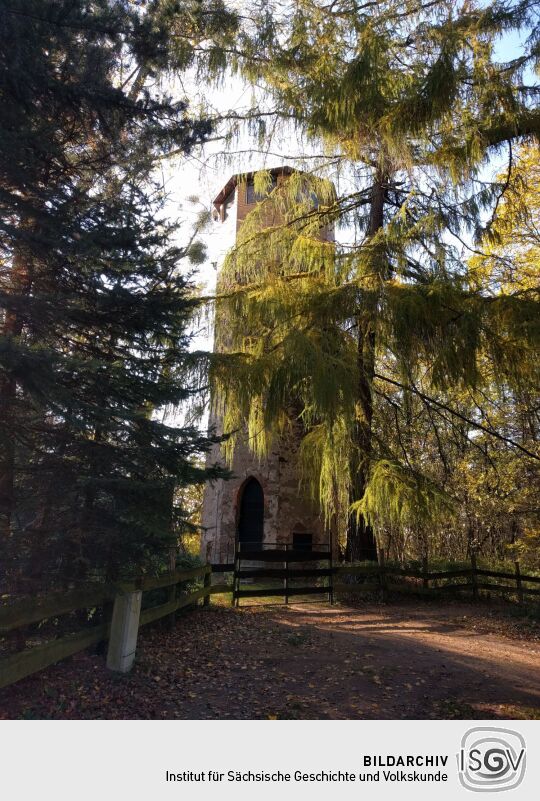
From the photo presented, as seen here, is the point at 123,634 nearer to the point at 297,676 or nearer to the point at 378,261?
the point at 297,676

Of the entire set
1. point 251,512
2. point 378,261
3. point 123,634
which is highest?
point 378,261

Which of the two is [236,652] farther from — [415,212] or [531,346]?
[415,212]

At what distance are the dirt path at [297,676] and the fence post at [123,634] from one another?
140 millimetres

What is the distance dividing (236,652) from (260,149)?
7.49 m

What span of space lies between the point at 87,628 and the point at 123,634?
40 cm

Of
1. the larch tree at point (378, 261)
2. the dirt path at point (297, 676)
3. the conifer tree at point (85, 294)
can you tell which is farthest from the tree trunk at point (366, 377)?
the conifer tree at point (85, 294)

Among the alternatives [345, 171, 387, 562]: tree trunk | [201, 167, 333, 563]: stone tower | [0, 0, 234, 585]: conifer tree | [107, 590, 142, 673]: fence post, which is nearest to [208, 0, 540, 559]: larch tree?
[345, 171, 387, 562]: tree trunk

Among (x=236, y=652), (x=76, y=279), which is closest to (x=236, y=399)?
(x=76, y=279)

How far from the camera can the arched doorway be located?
50.8 ft

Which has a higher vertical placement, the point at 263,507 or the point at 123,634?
the point at 263,507

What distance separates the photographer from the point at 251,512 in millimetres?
15734

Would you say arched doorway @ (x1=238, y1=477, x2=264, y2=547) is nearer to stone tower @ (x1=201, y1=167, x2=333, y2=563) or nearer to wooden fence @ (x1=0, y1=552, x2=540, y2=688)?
stone tower @ (x1=201, y1=167, x2=333, y2=563)

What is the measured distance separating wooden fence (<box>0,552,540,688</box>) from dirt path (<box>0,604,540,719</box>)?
34 centimetres

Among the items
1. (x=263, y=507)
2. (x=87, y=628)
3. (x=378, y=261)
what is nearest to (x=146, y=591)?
(x=87, y=628)
